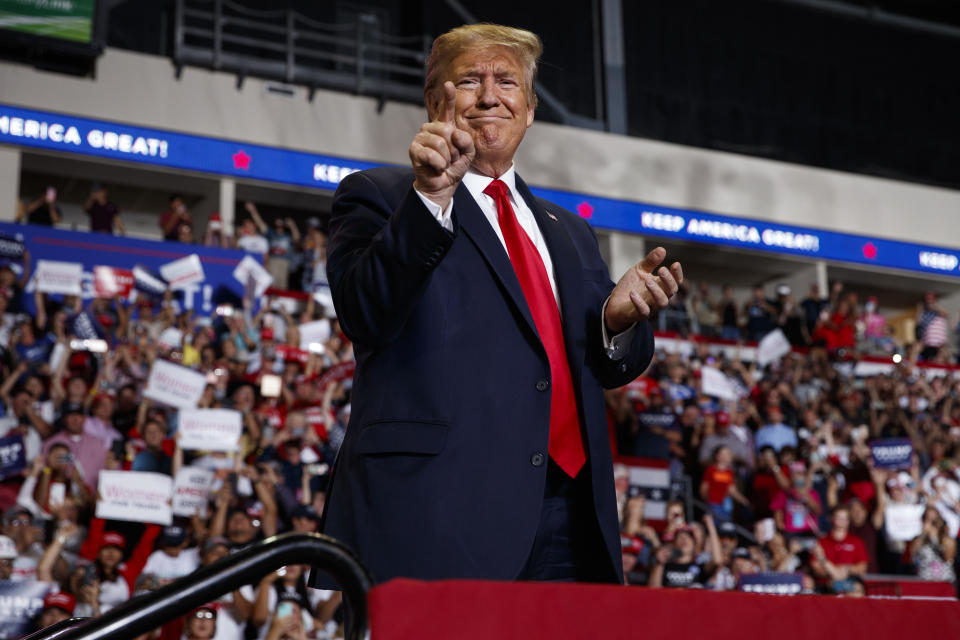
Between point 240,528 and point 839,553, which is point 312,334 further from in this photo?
point 839,553

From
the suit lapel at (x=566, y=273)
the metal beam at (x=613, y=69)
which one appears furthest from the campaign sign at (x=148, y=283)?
the suit lapel at (x=566, y=273)

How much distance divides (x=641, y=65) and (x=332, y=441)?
10.8m

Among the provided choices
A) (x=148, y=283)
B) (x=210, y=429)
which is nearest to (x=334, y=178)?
(x=148, y=283)

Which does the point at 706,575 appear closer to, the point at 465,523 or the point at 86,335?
the point at 86,335

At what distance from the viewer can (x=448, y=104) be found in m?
1.45

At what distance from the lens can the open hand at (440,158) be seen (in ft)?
4.40

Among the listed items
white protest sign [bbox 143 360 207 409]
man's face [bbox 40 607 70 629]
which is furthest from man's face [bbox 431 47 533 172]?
white protest sign [bbox 143 360 207 409]

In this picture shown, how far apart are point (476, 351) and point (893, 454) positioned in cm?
798

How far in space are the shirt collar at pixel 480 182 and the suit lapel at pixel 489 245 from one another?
4 centimetres

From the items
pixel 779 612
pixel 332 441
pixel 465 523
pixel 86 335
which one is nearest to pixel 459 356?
pixel 465 523

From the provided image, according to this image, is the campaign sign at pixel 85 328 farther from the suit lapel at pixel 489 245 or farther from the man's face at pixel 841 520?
the suit lapel at pixel 489 245

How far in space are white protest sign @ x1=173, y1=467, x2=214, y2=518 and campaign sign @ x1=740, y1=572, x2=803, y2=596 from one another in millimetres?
2893

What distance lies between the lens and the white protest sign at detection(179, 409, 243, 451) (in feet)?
21.3

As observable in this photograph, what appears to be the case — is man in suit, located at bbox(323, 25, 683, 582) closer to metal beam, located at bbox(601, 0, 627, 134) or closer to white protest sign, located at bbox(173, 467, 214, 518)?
white protest sign, located at bbox(173, 467, 214, 518)
